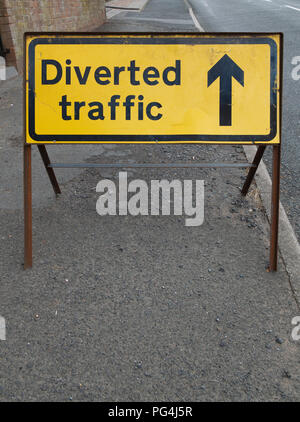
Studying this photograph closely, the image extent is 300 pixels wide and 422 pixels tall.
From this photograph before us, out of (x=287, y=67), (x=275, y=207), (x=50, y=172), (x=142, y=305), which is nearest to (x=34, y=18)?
(x=287, y=67)

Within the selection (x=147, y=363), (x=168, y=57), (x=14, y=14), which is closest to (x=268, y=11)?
(x=14, y=14)

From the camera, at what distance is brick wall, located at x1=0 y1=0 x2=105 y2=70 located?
Result: 7.77 metres

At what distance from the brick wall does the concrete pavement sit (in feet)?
14.7

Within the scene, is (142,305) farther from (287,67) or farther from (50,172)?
(287,67)

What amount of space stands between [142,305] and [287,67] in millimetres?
7866

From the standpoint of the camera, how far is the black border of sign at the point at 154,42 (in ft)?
10.3

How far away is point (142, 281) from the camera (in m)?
3.11

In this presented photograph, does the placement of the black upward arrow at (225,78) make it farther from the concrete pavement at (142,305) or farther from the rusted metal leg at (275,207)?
the concrete pavement at (142,305)

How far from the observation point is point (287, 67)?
9.25 m

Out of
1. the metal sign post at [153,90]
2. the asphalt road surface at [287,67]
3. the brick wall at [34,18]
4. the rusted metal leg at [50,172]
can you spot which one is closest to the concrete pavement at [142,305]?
the rusted metal leg at [50,172]

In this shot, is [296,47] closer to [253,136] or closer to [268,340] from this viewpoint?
[253,136]

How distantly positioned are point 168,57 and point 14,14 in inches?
233

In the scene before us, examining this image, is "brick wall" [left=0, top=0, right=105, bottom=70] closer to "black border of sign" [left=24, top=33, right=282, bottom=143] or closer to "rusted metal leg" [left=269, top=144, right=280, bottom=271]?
"black border of sign" [left=24, top=33, right=282, bottom=143]

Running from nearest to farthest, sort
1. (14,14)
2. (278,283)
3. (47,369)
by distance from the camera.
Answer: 1. (47,369)
2. (278,283)
3. (14,14)
